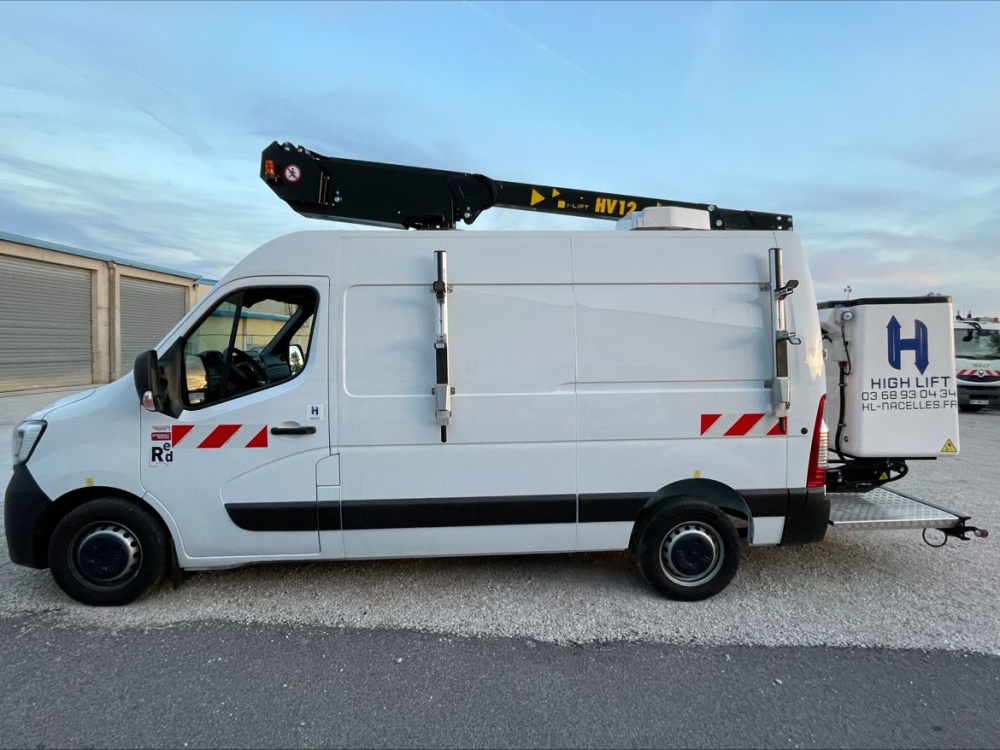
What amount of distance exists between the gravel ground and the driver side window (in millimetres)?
1370

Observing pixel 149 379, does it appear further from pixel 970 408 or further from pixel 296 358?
pixel 970 408

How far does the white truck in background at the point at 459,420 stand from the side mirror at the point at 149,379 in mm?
33

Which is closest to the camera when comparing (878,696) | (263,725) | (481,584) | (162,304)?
(263,725)

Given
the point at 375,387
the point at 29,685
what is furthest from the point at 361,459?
the point at 29,685

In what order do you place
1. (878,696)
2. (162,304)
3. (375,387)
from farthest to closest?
(162,304), (375,387), (878,696)

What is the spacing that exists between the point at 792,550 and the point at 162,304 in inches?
884

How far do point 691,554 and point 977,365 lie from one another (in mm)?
14891

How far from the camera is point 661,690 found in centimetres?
286

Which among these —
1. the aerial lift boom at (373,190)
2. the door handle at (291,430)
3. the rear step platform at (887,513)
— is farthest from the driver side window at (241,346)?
the rear step platform at (887,513)

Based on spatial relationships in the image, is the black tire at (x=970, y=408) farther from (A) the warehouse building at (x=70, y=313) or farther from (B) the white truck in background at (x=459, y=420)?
(A) the warehouse building at (x=70, y=313)

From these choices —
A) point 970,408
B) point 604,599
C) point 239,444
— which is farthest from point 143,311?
point 970,408

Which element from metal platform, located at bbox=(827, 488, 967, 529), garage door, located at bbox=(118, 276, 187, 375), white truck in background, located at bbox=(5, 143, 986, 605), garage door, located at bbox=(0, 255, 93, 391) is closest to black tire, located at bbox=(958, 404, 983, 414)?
metal platform, located at bbox=(827, 488, 967, 529)

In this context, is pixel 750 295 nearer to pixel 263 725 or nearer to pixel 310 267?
pixel 310 267

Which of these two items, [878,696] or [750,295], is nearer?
[878,696]
